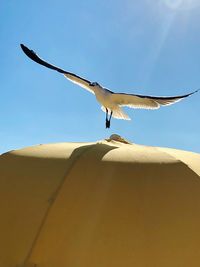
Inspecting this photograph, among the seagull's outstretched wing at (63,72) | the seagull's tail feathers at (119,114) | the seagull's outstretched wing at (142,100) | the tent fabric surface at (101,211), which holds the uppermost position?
the seagull's outstretched wing at (63,72)

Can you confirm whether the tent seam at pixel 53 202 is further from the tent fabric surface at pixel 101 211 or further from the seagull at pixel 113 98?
the seagull at pixel 113 98

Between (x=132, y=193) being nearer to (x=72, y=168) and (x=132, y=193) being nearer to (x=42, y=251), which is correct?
(x=72, y=168)

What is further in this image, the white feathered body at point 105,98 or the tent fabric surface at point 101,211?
the white feathered body at point 105,98

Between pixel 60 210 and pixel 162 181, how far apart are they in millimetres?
988

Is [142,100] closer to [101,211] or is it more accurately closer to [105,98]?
[105,98]

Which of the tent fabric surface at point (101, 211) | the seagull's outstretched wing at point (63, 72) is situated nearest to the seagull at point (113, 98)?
the seagull's outstretched wing at point (63, 72)

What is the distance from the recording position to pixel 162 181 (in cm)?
366

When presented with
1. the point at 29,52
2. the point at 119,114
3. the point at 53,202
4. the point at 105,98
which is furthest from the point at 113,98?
the point at 53,202

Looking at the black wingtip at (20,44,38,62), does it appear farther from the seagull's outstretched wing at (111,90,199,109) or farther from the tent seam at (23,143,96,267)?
the tent seam at (23,143,96,267)

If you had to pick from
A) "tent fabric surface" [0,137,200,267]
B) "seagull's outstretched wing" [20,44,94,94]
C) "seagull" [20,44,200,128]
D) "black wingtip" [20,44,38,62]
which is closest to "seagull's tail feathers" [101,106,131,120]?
"seagull" [20,44,200,128]

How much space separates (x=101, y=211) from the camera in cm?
345

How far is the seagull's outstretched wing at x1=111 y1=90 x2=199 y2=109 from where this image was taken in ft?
18.1

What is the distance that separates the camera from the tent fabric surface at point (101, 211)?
332 cm

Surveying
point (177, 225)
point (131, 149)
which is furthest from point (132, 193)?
point (131, 149)
